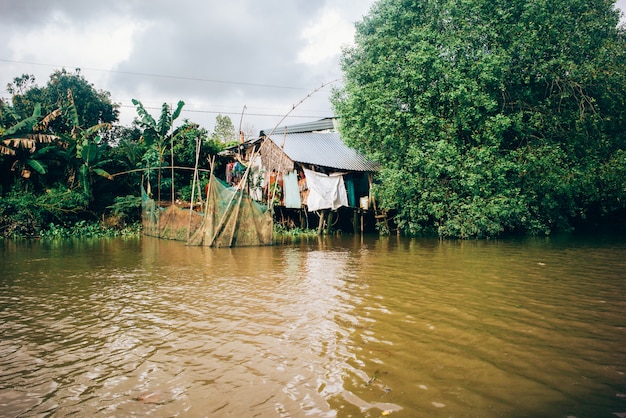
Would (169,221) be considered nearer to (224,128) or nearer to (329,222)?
(329,222)

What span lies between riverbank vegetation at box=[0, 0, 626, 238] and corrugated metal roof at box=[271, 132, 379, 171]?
1.19 metres

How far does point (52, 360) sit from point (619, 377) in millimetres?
4770

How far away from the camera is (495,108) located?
47.2ft

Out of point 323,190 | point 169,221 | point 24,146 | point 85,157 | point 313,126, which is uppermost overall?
point 313,126

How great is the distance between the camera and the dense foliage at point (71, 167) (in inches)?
655

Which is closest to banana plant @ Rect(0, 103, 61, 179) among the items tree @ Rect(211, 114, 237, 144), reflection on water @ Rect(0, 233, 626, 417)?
reflection on water @ Rect(0, 233, 626, 417)

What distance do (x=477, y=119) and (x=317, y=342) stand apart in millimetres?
12842

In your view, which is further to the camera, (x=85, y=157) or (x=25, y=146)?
(x=85, y=157)

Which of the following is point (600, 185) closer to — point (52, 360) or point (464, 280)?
point (464, 280)

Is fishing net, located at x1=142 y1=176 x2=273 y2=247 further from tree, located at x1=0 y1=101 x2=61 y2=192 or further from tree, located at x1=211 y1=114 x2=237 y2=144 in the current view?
tree, located at x1=211 y1=114 x2=237 y2=144

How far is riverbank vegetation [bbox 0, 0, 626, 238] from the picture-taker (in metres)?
13.9

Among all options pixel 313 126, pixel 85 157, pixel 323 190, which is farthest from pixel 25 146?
pixel 313 126

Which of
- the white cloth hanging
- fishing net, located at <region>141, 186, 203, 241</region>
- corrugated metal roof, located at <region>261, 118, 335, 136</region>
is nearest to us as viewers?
fishing net, located at <region>141, 186, 203, 241</region>

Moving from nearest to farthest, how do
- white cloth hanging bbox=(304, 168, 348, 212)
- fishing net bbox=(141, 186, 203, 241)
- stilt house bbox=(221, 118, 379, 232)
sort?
fishing net bbox=(141, 186, 203, 241) < white cloth hanging bbox=(304, 168, 348, 212) < stilt house bbox=(221, 118, 379, 232)
